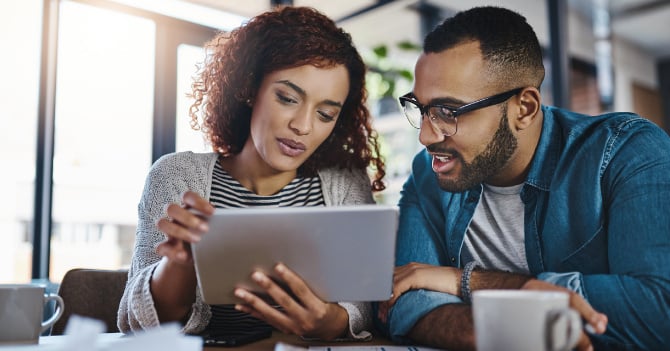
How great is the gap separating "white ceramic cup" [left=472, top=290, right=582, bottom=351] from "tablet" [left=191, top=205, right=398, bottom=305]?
0.69ft

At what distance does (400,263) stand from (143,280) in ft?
1.85

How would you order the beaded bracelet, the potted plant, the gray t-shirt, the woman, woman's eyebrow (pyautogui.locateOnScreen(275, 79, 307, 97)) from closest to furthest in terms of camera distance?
the beaded bracelet → the woman → the gray t-shirt → woman's eyebrow (pyautogui.locateOnScreen(275, 79, 307, 97)) → the potted plant

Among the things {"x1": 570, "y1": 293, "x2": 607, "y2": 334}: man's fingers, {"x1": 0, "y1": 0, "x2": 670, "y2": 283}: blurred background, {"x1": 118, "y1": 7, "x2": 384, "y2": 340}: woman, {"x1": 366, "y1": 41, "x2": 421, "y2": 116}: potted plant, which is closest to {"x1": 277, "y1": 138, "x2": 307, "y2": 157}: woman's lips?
{"x1": 118, "y1": 7, "x2": 384, "y2": 340}: woman

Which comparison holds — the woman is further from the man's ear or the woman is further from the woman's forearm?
the man's ear

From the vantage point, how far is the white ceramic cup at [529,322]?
61 centimetres

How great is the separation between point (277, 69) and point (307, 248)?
74 centimetres

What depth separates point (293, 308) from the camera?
3.11 feet

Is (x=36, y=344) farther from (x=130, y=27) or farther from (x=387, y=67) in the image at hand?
(x=387, y=67)

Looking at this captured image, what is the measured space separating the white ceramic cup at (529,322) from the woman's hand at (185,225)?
403 millimetres

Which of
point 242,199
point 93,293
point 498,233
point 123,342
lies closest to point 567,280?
point 498,233

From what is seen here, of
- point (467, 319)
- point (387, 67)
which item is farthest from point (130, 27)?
point (467, 319)

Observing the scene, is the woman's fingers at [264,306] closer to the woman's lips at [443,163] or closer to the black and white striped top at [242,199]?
the black and white striped top at [242,199]

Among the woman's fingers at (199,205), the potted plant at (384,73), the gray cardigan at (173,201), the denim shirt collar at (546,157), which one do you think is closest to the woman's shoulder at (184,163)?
the gray cardigan at (173,201)

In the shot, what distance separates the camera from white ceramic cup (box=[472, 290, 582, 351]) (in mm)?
609
